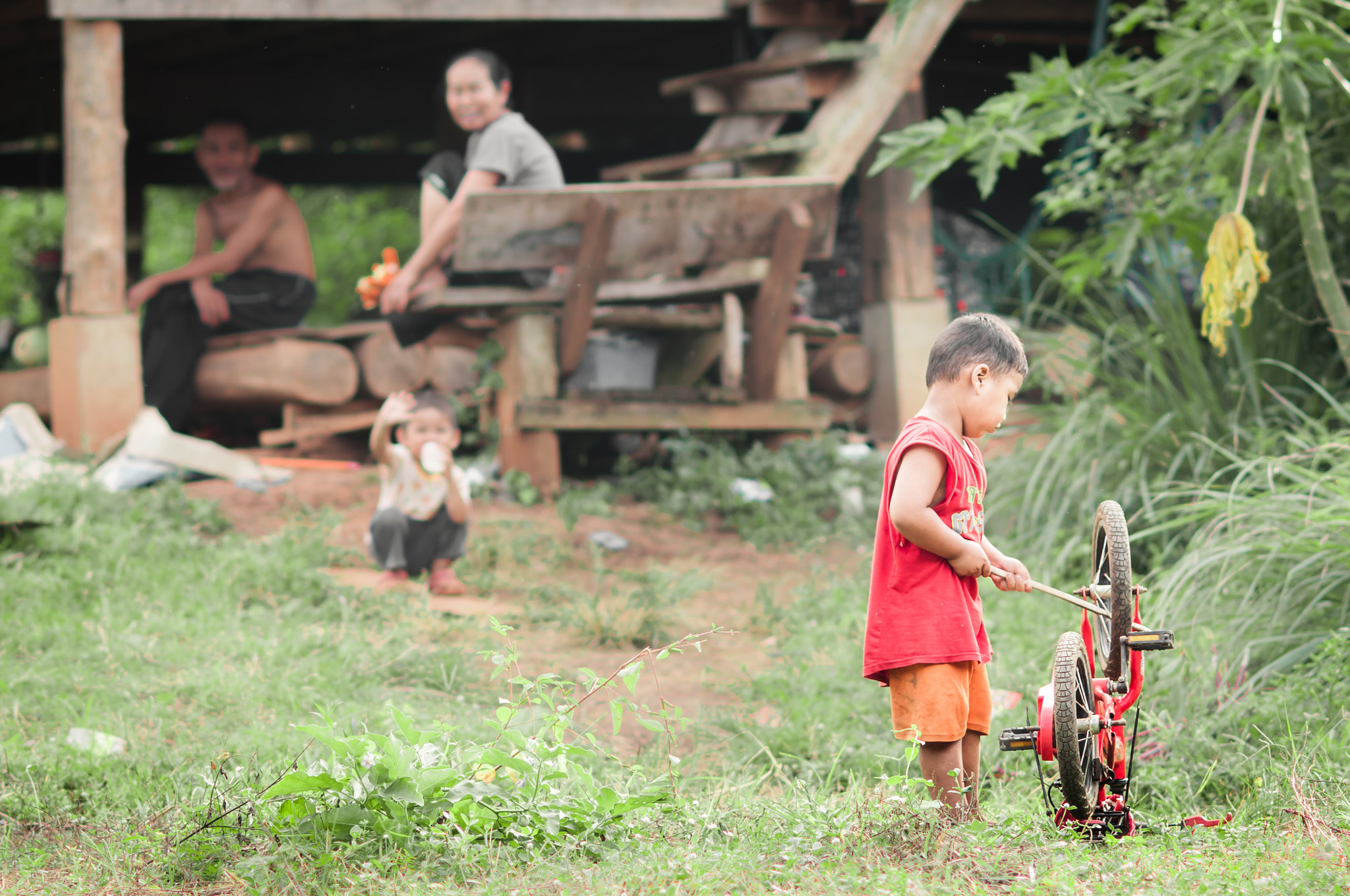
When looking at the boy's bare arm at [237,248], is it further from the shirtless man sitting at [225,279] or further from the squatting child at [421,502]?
the squatting child at [421,502]

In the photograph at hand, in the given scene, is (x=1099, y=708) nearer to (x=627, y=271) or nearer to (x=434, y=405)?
(x=434, y=405)

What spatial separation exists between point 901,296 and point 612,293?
6.29 feet

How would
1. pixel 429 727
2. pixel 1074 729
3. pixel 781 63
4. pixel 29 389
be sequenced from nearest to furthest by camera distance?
pixel 1074 729, pixel 429 727, pixel 781 63, pixel 29 389

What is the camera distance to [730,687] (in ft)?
12.6

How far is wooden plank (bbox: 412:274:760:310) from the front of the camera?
20.0ft

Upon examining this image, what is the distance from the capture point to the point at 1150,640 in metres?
2.27

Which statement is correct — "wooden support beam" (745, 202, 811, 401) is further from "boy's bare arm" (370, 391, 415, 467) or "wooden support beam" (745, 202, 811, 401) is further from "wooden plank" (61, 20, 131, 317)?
"wooden plank" (61, 20, 131, 317)

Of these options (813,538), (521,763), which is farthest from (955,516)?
(813,538)

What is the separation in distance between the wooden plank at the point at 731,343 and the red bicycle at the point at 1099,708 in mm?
4077

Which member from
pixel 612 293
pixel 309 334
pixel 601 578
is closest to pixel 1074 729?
pixel 601 578

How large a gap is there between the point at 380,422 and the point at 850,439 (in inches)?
122

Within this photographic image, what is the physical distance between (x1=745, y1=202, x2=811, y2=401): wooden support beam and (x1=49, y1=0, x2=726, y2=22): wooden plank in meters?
1.58

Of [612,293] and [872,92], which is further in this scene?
[612,293]

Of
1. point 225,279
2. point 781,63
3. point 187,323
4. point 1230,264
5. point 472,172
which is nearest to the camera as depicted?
point 1230,264
